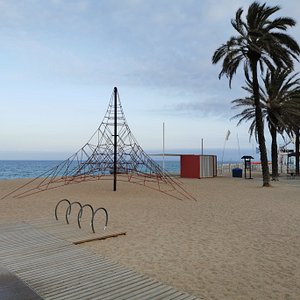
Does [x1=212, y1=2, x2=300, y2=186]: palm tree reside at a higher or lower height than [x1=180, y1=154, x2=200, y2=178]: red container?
higher

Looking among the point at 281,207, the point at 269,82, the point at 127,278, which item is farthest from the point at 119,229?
the point at 269,82

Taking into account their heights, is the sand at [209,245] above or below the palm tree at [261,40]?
below

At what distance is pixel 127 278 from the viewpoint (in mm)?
4906

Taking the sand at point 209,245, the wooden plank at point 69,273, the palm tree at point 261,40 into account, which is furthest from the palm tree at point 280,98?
the wooden plank at point 69,273

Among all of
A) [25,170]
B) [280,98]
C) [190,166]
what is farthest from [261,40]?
[25,170]

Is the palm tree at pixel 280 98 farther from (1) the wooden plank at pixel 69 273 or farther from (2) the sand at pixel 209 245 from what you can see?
(1) the wooden plank at pixel 69 273

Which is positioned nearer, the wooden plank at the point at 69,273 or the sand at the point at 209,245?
the wooden plank at the point at 69,273

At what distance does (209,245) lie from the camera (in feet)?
23.5

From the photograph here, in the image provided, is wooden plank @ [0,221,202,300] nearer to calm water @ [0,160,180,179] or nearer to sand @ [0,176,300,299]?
sand @ [0,176,300,299]

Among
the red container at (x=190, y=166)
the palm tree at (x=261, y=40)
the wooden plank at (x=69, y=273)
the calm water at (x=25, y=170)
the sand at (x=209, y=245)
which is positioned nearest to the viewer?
the wooden plank at (x=69, y=273)

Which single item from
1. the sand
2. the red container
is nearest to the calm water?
the red container

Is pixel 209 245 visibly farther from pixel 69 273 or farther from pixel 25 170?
pixel 25 170

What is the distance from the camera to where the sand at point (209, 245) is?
4.95 m

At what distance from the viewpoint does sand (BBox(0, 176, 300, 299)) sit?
195 inches
